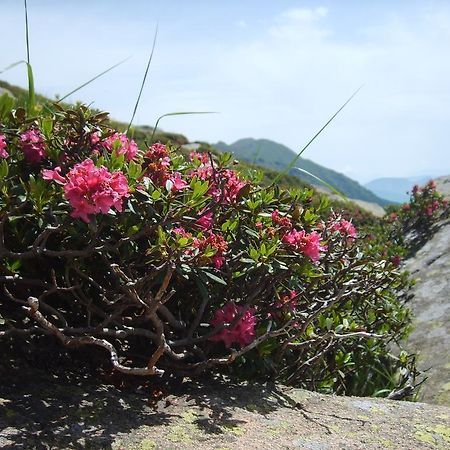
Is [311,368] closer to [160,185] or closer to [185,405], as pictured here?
[185,405]

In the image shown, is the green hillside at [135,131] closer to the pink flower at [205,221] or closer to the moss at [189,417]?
the pink flower at [205,221]

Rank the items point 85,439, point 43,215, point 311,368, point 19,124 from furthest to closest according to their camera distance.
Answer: point 311,368, point 19,124, point 43,215, point 85,439

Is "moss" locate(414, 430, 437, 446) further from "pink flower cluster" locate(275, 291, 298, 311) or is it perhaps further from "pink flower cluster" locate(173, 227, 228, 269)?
"pink flower cluster" locate(173, 227, 228, 269)

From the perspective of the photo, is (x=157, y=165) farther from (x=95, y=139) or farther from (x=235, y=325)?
(x=235, y=325)

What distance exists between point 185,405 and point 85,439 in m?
0.51

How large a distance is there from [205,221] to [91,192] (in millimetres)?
601

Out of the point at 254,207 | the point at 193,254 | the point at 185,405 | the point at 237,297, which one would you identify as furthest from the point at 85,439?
the point at 254,207

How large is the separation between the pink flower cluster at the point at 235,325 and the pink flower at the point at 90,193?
2.58 feet

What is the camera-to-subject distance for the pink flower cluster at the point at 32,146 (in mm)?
2621

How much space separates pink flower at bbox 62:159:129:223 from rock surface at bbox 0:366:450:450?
735 mm

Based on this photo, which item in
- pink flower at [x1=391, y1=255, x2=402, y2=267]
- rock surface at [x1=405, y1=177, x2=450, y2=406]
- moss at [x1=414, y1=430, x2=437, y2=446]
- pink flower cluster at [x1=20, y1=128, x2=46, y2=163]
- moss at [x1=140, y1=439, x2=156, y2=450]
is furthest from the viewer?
pink flower at [x1=391, y1=255, x2=402, y2=267]

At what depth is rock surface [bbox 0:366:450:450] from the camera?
2.10 metres

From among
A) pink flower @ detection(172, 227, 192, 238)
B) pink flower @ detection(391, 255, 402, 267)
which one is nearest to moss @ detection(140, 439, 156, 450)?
pink flower @ detection(172, 227, 192, 238)

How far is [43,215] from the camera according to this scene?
237cm
